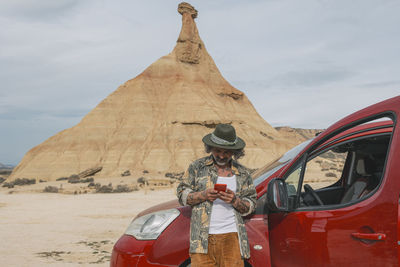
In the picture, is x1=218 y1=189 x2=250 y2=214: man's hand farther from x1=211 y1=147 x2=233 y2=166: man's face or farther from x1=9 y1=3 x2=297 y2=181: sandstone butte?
x1=9 y1=3 x2=297 y2=181: sandstone butte

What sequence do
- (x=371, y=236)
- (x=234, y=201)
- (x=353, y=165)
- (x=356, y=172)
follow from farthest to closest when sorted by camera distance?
1. (x=353, y=165)
2. (x=356, y=172)
3. (x=234, y=201)
4. (x=371, y=236)

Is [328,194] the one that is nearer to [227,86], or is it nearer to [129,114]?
[129,114]

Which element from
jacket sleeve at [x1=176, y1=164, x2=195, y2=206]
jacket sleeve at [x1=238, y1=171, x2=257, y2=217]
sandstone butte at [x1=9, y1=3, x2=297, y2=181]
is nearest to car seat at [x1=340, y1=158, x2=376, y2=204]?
jacket sleeve at [x1=238, y1=171, x2=257, y2=217]

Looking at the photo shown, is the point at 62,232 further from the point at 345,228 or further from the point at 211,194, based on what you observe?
the point at 345,228

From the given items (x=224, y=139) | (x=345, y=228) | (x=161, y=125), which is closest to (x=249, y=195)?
(x=224, y=139)

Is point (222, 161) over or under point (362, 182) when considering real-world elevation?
over

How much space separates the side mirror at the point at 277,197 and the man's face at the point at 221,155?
0.36 meters

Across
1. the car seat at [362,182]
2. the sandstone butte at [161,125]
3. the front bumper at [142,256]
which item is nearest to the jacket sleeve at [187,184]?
the front bumper at [142,256]

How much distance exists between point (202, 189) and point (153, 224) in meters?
0.67

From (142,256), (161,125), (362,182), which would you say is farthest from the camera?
(161,125)

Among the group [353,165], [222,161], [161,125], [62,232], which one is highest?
[161,125]

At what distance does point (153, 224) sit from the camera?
10.4 feet

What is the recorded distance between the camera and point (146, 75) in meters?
55.7

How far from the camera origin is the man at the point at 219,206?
2676 millimetres
